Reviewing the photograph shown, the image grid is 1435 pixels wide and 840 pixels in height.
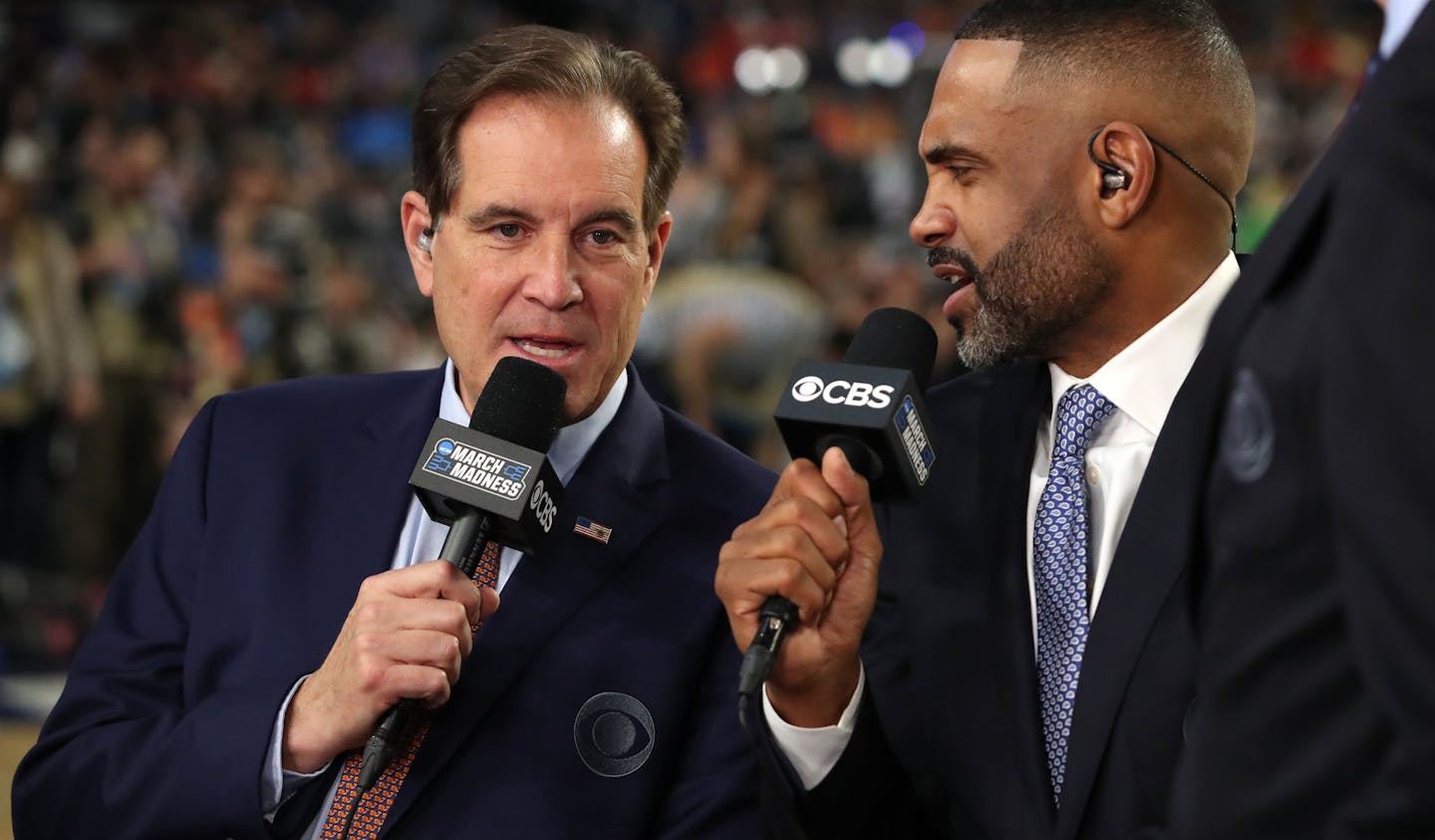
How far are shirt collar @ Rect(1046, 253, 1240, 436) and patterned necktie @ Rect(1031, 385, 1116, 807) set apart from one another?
25 mm

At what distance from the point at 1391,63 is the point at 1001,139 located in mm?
978

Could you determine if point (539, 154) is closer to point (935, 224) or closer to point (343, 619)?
point (935, 224)

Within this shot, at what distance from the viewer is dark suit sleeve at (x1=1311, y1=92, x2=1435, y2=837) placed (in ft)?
3.09

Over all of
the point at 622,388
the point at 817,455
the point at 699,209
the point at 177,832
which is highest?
the point at 699,209

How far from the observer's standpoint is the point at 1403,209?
0.97 meters

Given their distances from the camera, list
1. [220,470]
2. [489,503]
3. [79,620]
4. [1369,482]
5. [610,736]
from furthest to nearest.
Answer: [79,620]
[220,470]
[610,736]
[489,503]
[1369,482]

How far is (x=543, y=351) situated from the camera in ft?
6.89

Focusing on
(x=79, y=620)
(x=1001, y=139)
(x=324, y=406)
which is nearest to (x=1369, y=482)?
(x=1001, y=139)

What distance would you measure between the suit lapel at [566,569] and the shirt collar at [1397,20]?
47.1 inches

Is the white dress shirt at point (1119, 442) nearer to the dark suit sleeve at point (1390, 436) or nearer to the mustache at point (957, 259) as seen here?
the mustache at point (957, 259)

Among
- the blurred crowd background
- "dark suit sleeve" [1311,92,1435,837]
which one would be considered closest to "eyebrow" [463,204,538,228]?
"dark suit sleeve" [1311,92,1435,837]

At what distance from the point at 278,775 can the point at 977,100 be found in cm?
120

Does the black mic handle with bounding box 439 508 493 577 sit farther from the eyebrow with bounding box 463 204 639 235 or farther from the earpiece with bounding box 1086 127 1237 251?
the earpiece with bounding box 1086 127 1237 251

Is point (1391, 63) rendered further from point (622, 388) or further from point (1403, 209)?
point (622, 388)
